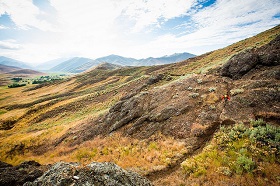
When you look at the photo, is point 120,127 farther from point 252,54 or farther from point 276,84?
point 252,54

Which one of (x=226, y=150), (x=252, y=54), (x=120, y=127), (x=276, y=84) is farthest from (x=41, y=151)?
(x=252, y=54)

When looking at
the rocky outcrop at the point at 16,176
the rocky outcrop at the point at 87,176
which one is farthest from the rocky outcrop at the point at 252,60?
the rocky outcrop at the point at 16,176

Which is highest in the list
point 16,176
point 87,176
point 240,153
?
point 87,176

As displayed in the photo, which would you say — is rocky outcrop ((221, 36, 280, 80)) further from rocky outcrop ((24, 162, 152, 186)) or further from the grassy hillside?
rocky outcrop ((24, 162, 152, 186))

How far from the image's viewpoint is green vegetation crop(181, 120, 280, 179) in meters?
9.66

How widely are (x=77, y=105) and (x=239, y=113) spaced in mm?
54033

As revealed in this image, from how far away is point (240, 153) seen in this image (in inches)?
428

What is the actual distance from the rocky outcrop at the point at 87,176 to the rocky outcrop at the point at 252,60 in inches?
819

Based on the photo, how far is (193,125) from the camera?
54.1ft

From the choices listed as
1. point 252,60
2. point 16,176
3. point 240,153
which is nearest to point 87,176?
point 16,176

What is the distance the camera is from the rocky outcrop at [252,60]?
20.1 meters

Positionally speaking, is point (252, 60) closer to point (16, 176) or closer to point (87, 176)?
point (87, 176)

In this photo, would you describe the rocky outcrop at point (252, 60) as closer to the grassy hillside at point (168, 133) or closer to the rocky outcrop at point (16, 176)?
the grassy hillside at point (168, 133)

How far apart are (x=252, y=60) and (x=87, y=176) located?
24952mm
